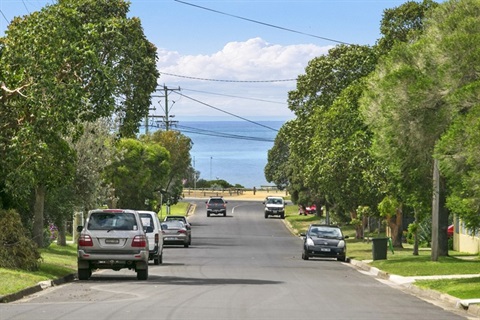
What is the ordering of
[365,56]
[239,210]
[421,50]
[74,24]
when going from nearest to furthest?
1. [74,24]
2. [421,50]
3. [365,56]
4. [239,210]

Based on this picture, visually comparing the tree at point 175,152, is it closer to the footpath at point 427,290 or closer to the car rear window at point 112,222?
the footpath at point 427,290

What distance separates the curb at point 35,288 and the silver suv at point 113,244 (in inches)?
25.1

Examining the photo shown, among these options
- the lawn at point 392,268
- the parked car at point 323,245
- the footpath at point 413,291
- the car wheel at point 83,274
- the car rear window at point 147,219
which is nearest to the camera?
the footpath at point 413,291

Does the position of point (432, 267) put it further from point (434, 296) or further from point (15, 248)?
point (15, 248)

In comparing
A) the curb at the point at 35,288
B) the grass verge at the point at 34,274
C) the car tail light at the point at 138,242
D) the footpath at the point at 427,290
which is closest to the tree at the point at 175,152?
the footpath at the point at 427,290

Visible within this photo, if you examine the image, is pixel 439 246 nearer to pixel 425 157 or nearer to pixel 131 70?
pixel 425 157

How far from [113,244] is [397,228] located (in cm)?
2792

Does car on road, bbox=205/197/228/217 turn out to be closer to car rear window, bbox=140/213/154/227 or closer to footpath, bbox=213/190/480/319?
footpath, bbox=213/190/480/319

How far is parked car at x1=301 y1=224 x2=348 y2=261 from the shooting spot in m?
47.2

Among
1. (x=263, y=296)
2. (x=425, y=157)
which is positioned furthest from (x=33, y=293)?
(x=425, y=157)

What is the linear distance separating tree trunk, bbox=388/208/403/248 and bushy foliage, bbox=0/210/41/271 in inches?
1100

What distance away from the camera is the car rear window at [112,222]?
3008 cm

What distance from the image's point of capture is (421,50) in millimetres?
33406

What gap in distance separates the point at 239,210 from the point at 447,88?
86.8m
